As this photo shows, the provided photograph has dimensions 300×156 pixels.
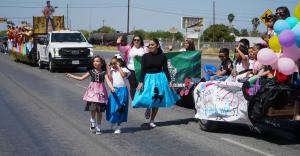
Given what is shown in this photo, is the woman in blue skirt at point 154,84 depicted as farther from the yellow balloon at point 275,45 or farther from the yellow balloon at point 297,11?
the yellow balloon at point 297,11

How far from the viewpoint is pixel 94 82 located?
9109 mm

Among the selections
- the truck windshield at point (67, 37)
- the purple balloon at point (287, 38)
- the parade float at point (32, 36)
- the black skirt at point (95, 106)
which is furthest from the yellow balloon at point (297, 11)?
the parade float at point (32, 36)

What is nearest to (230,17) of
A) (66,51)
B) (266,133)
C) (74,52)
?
(74,52)

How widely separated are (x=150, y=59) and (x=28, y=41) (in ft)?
76.6

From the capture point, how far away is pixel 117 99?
9258 mm

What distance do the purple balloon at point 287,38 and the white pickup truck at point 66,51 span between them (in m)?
18.8

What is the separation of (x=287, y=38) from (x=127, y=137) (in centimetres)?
314

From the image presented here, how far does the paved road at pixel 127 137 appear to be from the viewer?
786 cm

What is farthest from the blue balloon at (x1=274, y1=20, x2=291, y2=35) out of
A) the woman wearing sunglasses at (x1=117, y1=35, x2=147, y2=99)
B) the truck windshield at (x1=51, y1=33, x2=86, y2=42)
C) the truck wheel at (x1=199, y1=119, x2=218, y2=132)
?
the truck windshield at (x1=51, y1=33, x2=86, y2=42)

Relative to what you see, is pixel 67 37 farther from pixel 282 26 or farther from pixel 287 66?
pixel 287 66

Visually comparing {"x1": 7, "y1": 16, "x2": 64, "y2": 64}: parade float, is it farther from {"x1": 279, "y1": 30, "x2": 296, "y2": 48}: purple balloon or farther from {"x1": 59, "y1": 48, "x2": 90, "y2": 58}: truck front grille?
{"x1": 279, "y1": 30, "x2": 296, "y2": 48}: purple balloon

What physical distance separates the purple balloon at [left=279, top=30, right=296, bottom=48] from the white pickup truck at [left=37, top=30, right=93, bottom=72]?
61.7ft

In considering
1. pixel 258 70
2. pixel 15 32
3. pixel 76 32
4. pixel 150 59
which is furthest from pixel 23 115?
pixel 15 32

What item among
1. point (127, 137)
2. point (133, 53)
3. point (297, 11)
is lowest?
point (127, 137)
